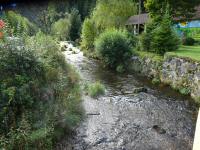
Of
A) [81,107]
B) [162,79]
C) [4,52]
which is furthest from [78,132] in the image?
[162,79]

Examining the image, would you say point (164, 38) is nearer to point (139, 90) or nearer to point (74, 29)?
point (139, 90)

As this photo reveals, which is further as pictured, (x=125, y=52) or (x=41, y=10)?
(x=41, y=10)

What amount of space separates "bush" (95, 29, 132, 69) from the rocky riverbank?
1935 mm

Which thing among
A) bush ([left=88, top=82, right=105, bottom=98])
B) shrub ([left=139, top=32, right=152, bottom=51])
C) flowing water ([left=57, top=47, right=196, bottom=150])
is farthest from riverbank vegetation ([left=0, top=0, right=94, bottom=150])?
shrub ([left=139, top=32, right=152, bottom=51])

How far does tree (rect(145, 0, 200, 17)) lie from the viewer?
25766 mm

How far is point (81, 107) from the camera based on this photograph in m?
11.5

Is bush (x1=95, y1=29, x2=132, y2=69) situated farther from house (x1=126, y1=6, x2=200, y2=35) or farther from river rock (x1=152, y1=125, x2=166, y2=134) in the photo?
river rock (x1=152, y1=125, x2=166, y2=134)

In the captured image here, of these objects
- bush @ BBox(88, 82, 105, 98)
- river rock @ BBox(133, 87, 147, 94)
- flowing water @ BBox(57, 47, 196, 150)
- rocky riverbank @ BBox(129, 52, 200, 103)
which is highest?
rocky riverbank @ BBox(129, 52, 200, 103)

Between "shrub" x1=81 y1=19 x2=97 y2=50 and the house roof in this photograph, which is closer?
"shrub" x1=81 y1=19 x2=97 y2=50

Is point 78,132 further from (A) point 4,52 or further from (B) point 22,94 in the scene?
(A) point 4,52

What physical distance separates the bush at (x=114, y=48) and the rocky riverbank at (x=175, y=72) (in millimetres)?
1935

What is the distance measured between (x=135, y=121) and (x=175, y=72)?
6.68 m

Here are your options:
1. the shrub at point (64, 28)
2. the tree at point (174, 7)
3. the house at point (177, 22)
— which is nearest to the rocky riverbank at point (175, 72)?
the tree at point (174, 7)

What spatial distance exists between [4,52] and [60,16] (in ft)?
181
